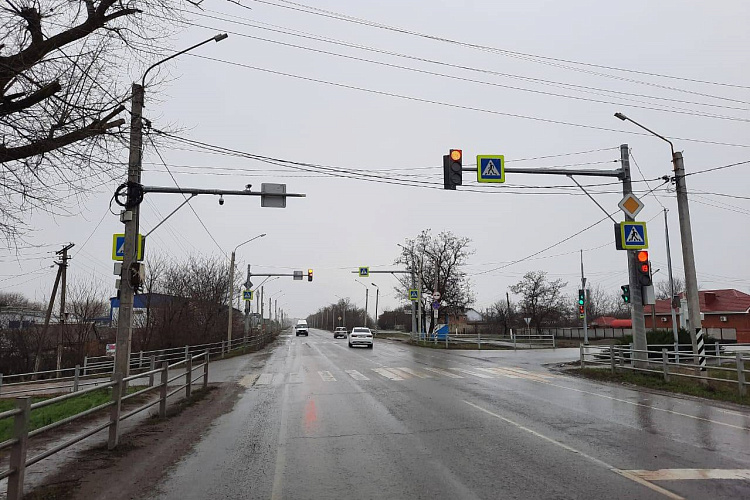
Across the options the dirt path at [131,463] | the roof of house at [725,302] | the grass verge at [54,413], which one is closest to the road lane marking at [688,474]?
the dirt path at [131,463]

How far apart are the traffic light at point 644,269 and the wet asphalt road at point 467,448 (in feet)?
16.2

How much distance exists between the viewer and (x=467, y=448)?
776 cm

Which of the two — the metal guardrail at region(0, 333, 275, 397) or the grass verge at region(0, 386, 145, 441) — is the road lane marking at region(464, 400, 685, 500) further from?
the grass verge at region(0, 386, 145, 441)

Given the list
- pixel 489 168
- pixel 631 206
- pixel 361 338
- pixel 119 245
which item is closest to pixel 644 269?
pixel 631 206

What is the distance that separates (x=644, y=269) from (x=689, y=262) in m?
1.51

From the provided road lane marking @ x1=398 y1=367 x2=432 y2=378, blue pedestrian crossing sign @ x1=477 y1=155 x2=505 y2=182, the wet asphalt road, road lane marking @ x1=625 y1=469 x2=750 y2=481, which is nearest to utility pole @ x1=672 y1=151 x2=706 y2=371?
the wet asphalt road

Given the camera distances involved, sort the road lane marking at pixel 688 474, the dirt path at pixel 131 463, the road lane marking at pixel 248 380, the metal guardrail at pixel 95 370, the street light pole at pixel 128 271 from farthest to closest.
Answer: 1. the metal guardrail at pixel 95 370
2. the road lane marking at pixel 248 380
3. the street light pole at pixel 128 271
4. the road lane marking at pixel 688 474
5. the dirt path at pixel 131 463

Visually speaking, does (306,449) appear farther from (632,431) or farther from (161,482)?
(632,431)

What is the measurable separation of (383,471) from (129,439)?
15.7 feet

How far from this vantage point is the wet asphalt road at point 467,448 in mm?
5875

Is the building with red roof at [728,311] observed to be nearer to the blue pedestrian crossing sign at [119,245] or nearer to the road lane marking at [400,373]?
the road lane marking at [400,373]

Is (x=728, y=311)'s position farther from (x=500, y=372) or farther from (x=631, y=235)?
(x=500, y=372)

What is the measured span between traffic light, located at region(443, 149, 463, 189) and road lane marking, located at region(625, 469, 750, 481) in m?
10.3

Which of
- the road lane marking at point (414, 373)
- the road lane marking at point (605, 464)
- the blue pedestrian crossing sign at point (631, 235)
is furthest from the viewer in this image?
the road lane marking at point (414, 373)
